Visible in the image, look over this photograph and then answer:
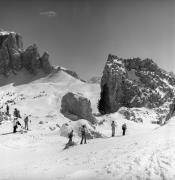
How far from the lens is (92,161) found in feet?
60.1

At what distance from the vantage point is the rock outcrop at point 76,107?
59.5m

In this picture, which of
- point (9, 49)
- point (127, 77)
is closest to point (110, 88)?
point (127, 77)

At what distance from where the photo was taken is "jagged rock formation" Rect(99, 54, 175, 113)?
77.4 metres

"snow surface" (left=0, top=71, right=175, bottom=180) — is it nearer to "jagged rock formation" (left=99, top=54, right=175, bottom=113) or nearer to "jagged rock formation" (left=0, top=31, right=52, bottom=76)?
"jagged rock formation" (left=99, top=54, right=175, bottom=113)

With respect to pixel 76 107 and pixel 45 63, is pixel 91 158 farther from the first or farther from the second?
pixel 45 63

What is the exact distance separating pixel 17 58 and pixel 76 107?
273ft

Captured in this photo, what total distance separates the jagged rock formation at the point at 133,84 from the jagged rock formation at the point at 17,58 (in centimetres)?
5265

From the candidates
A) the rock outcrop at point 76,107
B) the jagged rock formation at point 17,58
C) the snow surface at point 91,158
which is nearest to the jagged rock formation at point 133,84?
the rock outcrop at point 76,107

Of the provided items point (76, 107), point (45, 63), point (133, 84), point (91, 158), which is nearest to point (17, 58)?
point (45, 63)

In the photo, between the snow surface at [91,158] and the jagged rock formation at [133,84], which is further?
the jagged rock formation at [133,84]

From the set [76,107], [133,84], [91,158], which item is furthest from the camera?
[133,84]

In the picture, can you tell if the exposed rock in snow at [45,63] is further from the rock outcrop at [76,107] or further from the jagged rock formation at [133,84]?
the rock outcrop at [76,107]

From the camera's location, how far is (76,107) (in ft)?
203

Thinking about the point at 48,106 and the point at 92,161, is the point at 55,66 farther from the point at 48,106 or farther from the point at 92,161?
the point at 92,161
